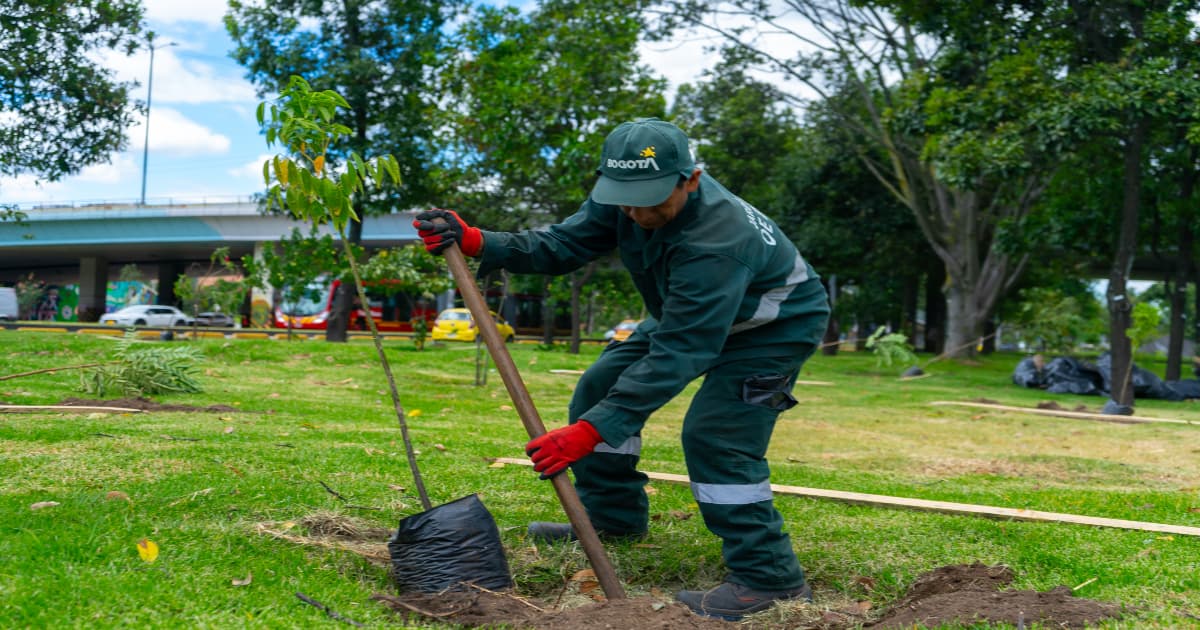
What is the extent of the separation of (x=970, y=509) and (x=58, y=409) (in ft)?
18.8

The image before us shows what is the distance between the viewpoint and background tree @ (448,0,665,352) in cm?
1828

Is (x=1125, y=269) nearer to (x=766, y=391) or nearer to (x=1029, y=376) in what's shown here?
(x=1029, y=376)

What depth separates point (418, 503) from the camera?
14.1 ft

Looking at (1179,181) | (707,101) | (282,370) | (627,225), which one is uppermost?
(707,101)

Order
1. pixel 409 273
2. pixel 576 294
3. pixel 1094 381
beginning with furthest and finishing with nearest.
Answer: pixel 576 294
pixel 409 273
pixel 1094 381

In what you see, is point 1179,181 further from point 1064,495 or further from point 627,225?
point 627,225

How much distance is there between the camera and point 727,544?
341cm

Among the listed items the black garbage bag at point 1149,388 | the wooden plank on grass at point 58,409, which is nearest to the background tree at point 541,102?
the black garbage bag at point 1149,388

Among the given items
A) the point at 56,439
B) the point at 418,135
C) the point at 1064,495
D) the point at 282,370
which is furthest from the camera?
the point at 418,135

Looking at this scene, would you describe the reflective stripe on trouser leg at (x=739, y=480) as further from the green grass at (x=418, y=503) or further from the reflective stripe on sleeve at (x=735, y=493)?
the green grass at (x=418, y=503)

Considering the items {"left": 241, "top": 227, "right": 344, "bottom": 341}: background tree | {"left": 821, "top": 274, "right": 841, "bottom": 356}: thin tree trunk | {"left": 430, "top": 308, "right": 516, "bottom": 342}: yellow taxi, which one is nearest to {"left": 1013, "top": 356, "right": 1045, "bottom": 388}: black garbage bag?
{"left": 821, "top": 274, "right": 841, "bottom": 356}: thin tree trunk

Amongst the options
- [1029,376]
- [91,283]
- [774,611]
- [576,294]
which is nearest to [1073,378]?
[1029,376]

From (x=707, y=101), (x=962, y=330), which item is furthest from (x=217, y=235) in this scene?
(x=962, y=330)

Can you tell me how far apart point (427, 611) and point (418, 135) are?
17.9 meters
